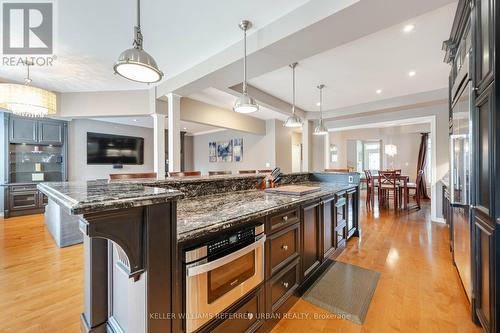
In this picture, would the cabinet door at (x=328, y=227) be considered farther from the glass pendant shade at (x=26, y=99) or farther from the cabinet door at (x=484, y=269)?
the glass pendant shade at (x=26, y=99)

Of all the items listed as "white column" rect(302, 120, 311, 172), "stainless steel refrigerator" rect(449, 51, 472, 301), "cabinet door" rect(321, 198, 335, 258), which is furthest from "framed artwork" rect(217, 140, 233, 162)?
"stainless steel refrigerator" rect(449, 51, 472, 301)

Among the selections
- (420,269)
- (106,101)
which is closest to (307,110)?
(420,269)

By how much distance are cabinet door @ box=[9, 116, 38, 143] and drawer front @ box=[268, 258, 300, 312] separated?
6378 millimetres

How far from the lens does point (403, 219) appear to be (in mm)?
4395

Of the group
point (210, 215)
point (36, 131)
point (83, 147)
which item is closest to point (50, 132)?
point (36, 131)

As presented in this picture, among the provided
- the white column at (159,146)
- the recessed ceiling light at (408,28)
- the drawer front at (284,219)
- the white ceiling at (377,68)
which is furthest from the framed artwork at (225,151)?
the drawer front at (284,219)

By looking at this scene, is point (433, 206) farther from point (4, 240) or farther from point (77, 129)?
point (77, 129)

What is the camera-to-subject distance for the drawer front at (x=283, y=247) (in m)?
1.51

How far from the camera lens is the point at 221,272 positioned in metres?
1.16

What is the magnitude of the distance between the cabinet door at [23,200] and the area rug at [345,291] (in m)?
6.36

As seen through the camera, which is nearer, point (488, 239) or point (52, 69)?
point (488, 239)

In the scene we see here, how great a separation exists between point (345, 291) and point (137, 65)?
2562mm

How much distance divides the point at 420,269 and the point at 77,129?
25.5ft

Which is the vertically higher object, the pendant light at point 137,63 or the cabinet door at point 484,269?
the pendant light at point 137,63
